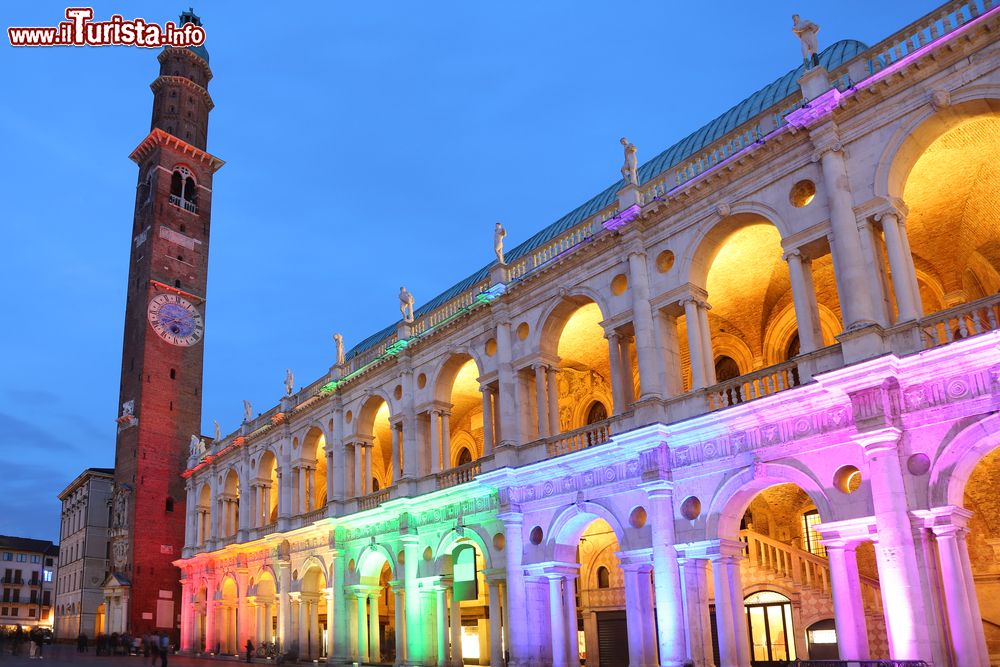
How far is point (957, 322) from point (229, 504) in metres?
37.4

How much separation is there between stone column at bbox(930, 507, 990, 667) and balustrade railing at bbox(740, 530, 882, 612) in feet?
18.5

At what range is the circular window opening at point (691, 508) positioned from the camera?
718 inches

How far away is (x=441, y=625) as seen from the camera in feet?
84.8

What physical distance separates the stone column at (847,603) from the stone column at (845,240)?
166 inches

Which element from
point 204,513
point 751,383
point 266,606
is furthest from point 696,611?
point 204,513

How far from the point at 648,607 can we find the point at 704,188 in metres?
9.92

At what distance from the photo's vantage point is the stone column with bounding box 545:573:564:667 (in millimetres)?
21094

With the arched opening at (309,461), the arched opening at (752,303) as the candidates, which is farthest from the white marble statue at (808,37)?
the arched opening at (309,461)

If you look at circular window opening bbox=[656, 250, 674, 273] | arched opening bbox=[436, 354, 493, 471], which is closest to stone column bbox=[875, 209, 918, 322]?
circular window opening bbox=[656, 250, 674, 273]

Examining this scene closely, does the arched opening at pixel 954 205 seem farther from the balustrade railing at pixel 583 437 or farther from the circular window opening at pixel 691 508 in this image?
the balustrade railing at pixel 583 437

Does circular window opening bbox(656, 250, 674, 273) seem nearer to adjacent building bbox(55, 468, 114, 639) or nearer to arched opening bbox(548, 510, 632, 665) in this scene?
arched opening bbox(548, 510, 632, 665)

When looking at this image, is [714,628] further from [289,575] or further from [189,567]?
[189,567]

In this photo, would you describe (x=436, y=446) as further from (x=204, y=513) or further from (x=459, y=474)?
(x=204, y=513)
